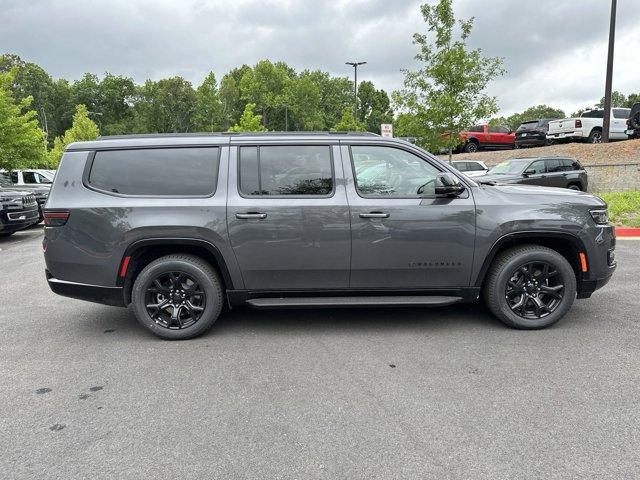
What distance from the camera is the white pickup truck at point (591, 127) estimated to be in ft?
67.6

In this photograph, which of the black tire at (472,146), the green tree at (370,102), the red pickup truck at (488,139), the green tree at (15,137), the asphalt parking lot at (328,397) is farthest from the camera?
the green tree at (370,102)

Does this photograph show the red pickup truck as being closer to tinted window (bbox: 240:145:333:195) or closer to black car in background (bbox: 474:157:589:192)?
black car in background (bbox: 474:157:589:192)

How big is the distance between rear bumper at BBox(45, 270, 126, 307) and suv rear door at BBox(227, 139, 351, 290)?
3.90ft

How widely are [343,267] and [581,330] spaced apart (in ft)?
7.81

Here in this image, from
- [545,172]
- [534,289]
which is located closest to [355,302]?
[534,289]

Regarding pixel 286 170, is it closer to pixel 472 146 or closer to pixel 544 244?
pixel 544 244

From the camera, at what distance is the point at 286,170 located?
428 centimetres

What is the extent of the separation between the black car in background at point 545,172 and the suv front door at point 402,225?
35.2 ft

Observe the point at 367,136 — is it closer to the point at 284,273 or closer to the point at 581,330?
the point at 284,273

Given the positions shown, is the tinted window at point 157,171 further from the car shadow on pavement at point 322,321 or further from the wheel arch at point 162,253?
the car shadow on pavement at point 322,321

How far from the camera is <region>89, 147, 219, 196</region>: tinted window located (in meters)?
4.22

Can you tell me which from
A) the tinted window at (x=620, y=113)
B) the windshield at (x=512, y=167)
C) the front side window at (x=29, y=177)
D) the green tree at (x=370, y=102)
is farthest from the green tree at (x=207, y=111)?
the windshield at (x=512, y=167)

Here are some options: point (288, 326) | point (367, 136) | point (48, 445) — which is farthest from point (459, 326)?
point (48, 445)

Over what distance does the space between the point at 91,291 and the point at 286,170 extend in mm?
2135
